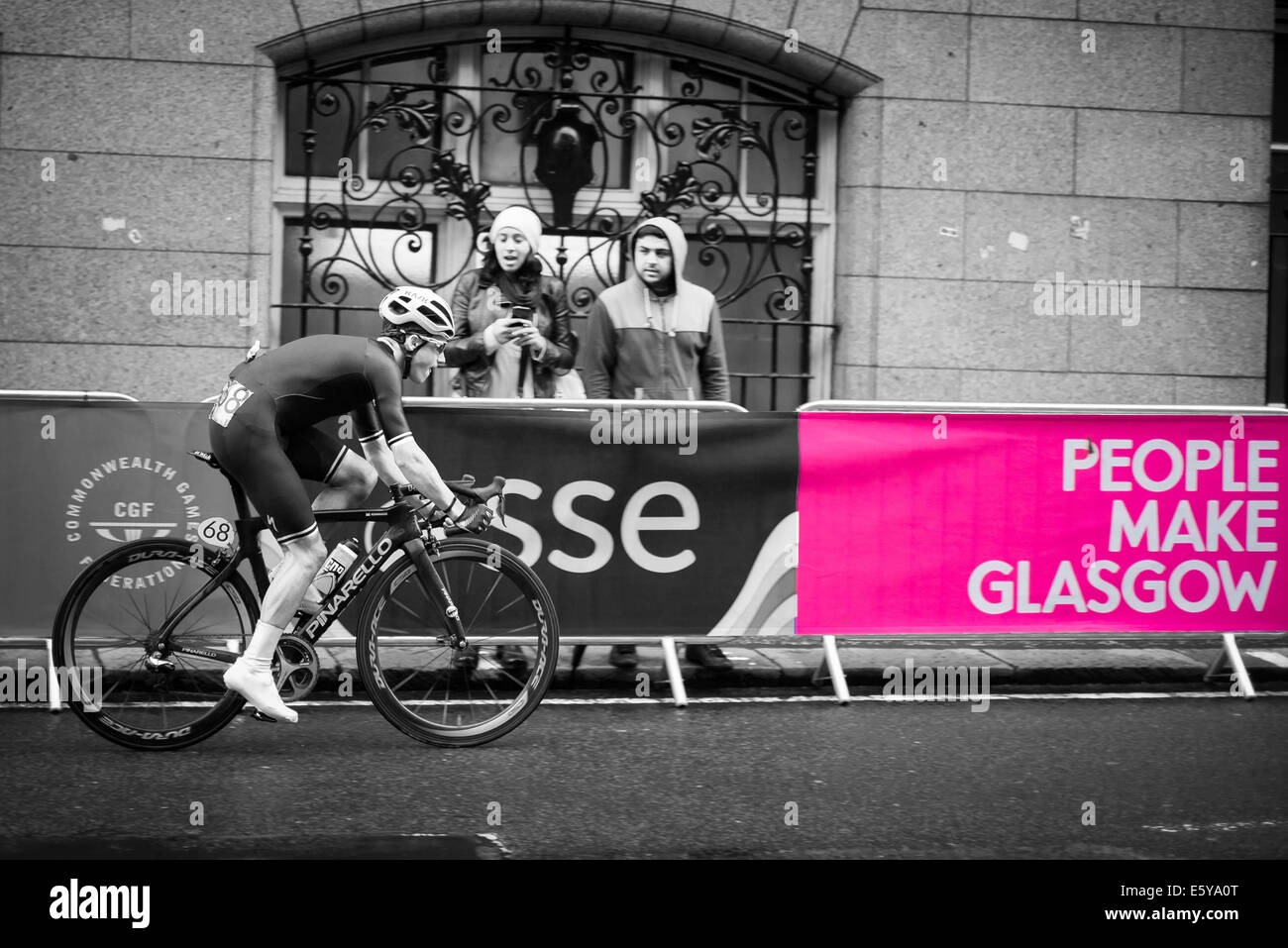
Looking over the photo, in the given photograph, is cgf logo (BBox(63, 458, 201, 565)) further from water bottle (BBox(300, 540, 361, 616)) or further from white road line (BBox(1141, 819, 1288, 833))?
white road line (BBox(1141, 819, 1288, 833))

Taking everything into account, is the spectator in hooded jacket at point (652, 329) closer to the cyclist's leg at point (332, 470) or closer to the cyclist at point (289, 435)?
the cyclist's leg at point (332, 470)

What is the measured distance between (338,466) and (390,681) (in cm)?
91

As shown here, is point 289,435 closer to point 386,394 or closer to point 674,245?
point 386,394

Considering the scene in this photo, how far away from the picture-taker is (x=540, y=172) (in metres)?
10.4

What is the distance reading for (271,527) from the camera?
5.92m

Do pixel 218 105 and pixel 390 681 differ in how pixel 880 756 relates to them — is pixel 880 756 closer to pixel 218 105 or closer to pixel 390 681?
pixel 390 681

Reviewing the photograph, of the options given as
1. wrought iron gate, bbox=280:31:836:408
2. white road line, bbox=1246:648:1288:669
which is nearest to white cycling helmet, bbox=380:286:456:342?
wrought iron gate, bbox=280:31:836:408

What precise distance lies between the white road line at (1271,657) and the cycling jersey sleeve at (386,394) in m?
5.13

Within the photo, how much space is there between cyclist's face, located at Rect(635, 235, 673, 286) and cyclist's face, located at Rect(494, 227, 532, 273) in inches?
23.7

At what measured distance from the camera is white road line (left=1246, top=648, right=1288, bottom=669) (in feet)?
27.1

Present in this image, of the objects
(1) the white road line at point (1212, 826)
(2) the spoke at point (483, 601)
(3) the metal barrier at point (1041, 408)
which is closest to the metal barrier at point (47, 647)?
(2) the spoke at point (483, 601)
